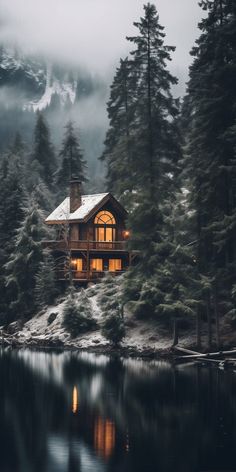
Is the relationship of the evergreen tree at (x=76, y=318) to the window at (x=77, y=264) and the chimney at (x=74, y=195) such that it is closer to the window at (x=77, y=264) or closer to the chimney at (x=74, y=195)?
the window at (x=77, y=264)

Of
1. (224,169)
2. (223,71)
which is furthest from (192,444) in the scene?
(223,71)

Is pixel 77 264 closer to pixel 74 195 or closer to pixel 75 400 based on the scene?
pixel 74 195

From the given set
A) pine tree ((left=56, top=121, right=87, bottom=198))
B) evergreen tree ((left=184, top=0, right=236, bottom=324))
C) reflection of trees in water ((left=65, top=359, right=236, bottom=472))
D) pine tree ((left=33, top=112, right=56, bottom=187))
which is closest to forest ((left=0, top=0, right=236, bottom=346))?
evergreen tree ((left=184, top=0, right=236, bottom=324))

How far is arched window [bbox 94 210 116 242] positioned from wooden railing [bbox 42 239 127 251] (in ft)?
4.95

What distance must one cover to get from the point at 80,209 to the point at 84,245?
4740mm

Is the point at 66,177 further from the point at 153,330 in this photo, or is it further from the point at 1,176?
the point at 153,330

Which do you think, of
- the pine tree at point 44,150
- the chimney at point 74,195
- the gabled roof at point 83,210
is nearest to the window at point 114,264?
the gabled roof at point 83,210

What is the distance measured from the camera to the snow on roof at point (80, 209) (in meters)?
66.7

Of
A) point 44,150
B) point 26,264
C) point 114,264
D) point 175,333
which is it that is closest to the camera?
point 175,333

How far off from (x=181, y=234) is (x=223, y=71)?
11.1 meters

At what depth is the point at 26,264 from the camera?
204 feet

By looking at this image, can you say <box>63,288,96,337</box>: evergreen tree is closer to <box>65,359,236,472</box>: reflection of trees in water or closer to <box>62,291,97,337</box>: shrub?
<box>62,291,97,337</box>: shrub

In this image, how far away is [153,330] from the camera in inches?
1918

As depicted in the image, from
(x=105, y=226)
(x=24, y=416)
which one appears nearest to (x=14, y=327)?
(x=105, y=226)
